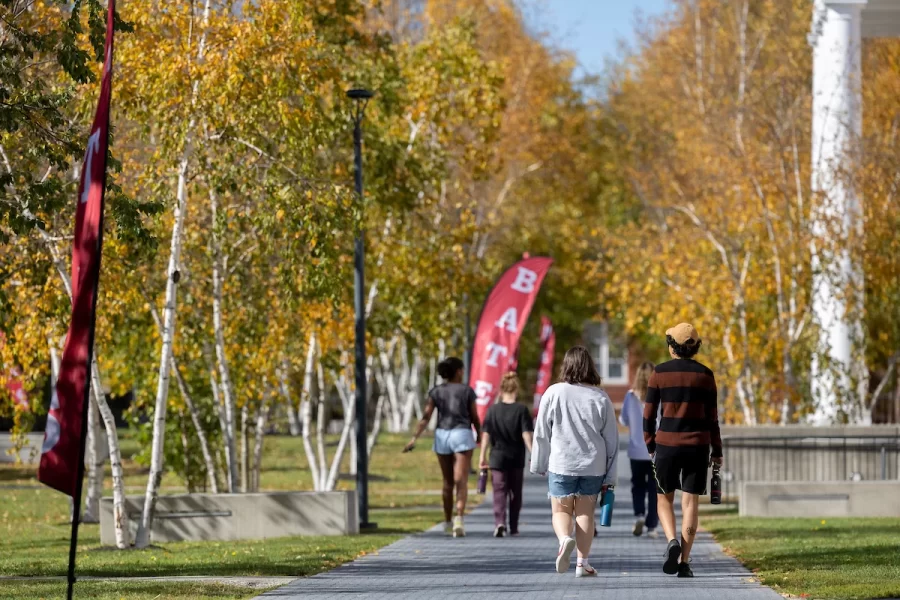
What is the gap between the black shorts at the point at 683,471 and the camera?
12.3 metres

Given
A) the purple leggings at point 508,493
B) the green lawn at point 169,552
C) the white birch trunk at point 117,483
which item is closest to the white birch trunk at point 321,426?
the green lawn at point 169,552

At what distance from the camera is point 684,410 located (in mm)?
12289

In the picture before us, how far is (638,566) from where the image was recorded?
13836 millimetres

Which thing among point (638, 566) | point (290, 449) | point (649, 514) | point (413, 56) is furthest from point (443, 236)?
point (290, 449)

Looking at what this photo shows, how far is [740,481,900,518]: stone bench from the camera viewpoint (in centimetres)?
2111

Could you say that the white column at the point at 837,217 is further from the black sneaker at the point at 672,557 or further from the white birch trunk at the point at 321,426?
the black sneaker at the point at 672,557

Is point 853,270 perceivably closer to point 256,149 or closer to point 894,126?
point 894,126

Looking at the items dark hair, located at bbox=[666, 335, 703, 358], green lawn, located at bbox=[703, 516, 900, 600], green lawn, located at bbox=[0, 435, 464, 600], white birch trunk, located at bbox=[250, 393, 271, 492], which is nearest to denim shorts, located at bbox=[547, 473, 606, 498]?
dark hair, located at bbox=[666, 335, 703, 358]

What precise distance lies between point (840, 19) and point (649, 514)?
1495 cm

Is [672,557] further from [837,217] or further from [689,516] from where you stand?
[837,217]

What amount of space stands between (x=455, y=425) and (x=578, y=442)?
196 inches

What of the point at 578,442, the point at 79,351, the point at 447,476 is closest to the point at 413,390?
the point at 447,476

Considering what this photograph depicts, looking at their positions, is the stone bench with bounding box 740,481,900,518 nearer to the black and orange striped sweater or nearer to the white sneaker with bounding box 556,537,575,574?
the black and orange striped sweater

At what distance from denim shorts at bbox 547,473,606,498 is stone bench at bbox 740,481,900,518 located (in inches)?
370
